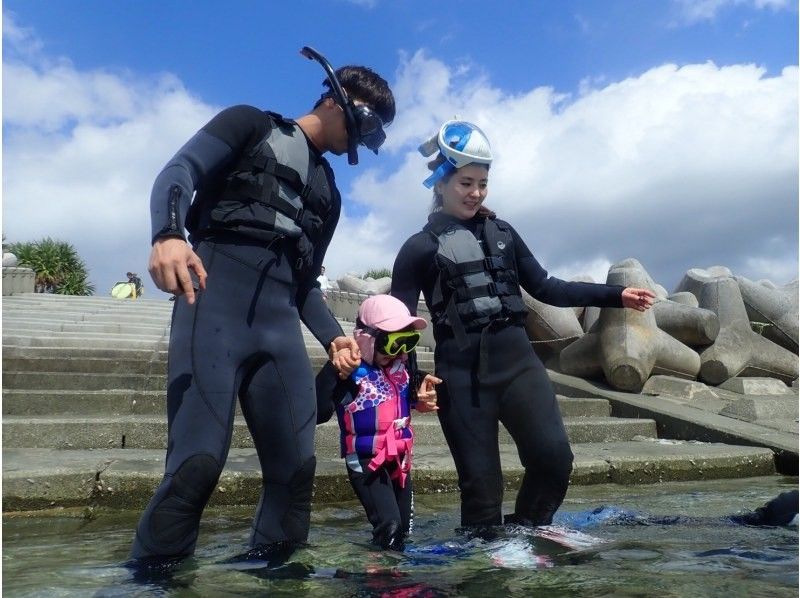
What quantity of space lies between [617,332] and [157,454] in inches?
194

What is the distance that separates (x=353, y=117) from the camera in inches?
107

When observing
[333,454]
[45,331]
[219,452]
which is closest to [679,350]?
[333,454]

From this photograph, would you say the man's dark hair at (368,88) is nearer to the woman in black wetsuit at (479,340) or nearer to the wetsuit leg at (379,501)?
the woman in black wetsuit at (479,340)

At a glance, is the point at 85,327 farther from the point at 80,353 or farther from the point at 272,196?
the point at 272,196

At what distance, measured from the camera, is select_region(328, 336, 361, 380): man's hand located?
2836 mm

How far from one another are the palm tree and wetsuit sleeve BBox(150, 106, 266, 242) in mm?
30446

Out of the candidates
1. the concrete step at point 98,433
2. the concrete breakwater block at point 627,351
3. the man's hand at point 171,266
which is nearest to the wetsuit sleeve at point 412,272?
the man's hand at point 171,266

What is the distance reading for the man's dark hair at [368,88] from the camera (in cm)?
280

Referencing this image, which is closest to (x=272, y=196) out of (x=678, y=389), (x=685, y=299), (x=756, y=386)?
(x=678, y=389)

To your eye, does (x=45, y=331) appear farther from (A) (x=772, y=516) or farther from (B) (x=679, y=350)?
(A) (x=772, y=516)

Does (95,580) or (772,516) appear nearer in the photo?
(95,580)

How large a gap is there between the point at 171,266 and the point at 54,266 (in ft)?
106

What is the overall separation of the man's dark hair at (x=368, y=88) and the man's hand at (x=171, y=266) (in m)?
1.10

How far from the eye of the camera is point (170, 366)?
96.4 inches
